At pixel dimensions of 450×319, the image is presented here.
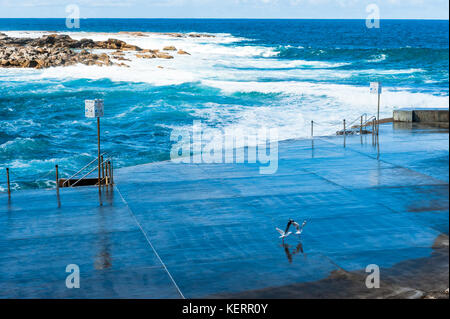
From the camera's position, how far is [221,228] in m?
12.3

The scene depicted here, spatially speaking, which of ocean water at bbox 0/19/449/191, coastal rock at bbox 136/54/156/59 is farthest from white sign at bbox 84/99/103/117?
coastal rock at bbox 136/54/156/59

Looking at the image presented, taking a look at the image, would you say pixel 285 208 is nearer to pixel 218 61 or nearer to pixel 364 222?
pixel 364 222

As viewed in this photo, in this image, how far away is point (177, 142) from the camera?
28.0m
